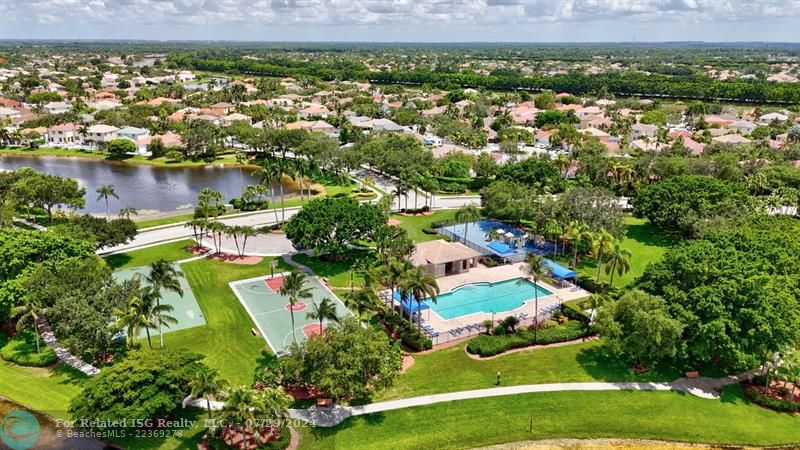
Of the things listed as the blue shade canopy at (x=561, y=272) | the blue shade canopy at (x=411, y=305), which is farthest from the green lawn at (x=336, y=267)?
the blue shade canopy at (x=561, y=272)

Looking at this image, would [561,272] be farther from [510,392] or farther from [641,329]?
[510,392]

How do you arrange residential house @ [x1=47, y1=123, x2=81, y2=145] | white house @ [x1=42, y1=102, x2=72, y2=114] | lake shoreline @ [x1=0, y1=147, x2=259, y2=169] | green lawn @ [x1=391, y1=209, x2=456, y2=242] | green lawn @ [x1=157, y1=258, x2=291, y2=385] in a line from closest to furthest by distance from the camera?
green lawn @ [x1=157, y1=258, x2=291, y2=385] < green lawn @ [x1=391, y1=209, x2=456, y2=242] < lake shoreline @ [x1=0, y1=147, x2=259, y2=169] < residential house @ [x1=47, y1=123, x2=81, y2=145] < white house @ [x1=42, y1=102, x2=72, y2=114]

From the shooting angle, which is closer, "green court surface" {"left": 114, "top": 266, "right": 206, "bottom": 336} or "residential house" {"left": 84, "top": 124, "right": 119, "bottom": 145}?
"green court surface" {"left": 114, "top": 266, "right": 206, "bottom": 336}

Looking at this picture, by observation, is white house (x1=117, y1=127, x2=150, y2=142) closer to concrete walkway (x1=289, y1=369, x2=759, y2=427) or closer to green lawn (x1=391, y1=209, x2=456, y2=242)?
green lawn (x1=391, y1=209, x2=456, y2=242)

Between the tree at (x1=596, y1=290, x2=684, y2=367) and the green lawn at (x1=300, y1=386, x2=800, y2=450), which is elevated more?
the tree at (x1=596, y1=290, x2=684, y2=367)

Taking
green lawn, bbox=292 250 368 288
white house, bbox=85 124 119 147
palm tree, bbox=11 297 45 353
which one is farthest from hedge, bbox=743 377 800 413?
white house, bbox=85 124 119 147

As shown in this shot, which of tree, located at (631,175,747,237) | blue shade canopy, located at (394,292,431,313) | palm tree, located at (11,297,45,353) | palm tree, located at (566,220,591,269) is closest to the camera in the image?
palm tree, located at (11,297,45,353)

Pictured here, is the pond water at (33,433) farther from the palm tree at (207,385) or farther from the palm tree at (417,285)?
the palm tree at (417,285)

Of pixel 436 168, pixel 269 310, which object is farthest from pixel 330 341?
pixel 436 168
